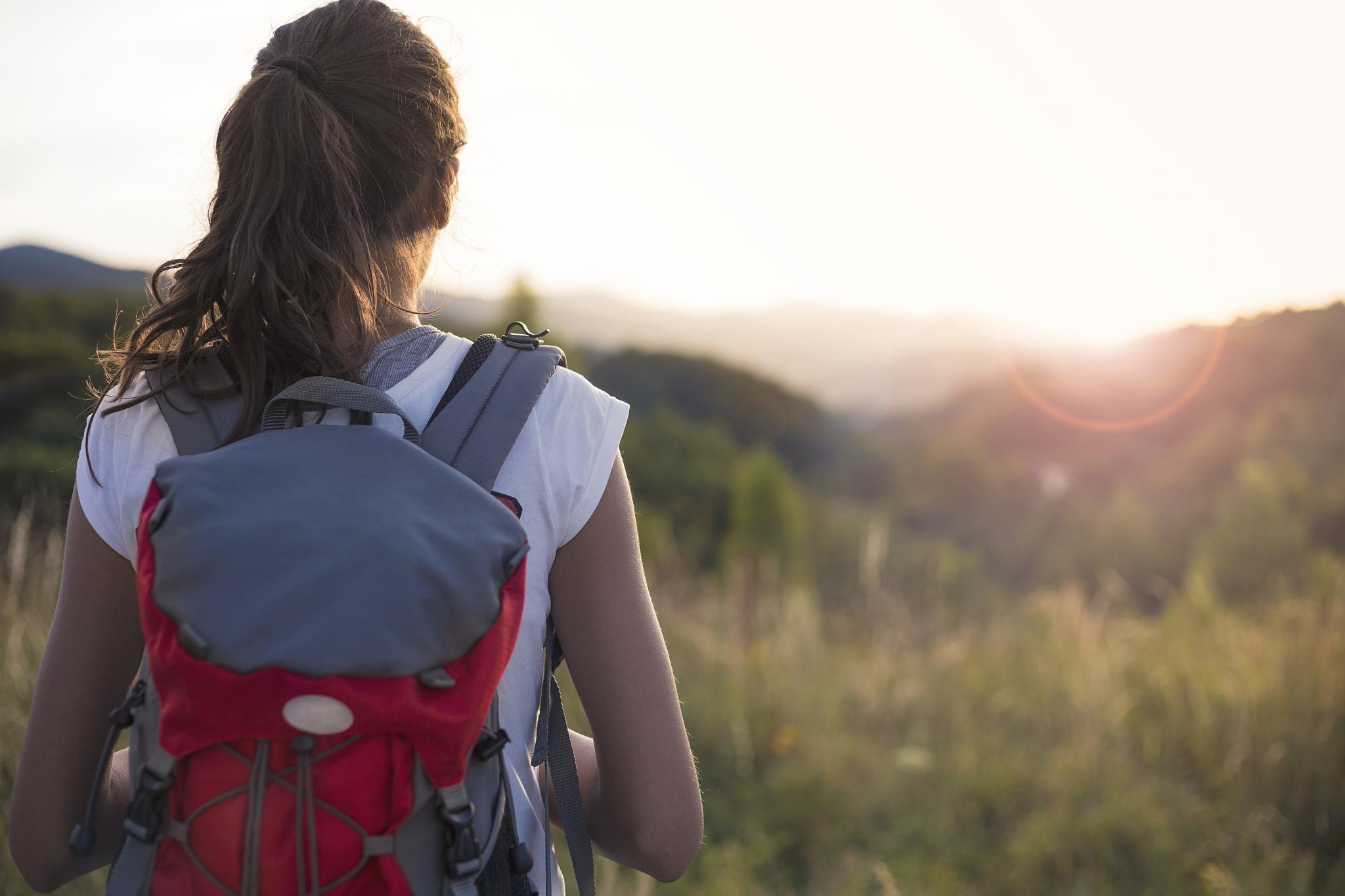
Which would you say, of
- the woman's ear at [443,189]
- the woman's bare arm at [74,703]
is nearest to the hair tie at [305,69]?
the woman's ear at [443,189]

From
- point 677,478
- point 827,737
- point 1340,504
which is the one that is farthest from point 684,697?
point 677,478

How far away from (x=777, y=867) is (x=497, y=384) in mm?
3419

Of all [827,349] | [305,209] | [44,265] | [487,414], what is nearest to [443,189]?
[305,209]

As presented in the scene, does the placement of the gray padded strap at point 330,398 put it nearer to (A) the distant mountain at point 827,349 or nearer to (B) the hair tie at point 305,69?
(B) the hair tie at point 305,69

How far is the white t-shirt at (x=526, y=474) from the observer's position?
3.10 ft

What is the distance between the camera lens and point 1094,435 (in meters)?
19.0

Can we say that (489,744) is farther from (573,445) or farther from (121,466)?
(121,466)

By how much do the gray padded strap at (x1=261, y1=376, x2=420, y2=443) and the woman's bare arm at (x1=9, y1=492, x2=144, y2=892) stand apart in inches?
10.3

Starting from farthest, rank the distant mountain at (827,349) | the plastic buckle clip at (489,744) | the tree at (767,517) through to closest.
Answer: the distant mountain at (827,349)
the tree at (767,517)
the plastic buckle clip at (489,744)

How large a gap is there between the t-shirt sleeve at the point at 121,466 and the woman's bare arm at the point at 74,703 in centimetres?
3

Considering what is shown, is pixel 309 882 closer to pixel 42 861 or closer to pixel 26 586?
pixel 42 861

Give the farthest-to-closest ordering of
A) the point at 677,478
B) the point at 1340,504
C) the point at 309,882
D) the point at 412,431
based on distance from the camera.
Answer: the point at 677,478
the point at 1340,504
the point at 412,431
the point at 309,882

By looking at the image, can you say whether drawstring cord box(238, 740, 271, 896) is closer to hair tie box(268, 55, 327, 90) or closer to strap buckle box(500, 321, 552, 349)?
strap buckle box(500, 321, 552, 349)

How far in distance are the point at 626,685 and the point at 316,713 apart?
379 millimetres
